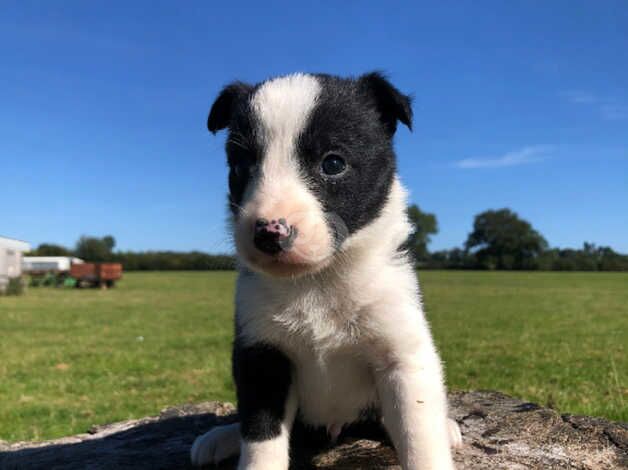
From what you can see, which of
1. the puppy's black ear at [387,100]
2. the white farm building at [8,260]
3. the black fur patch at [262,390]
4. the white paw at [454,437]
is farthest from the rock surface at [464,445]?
the white farm building at [8,260]

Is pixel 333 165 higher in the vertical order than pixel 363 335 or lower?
higher

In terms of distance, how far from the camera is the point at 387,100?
3145 mm

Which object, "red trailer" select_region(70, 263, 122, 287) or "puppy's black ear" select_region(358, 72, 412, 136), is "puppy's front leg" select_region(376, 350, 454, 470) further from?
"red trailer" select_region(70, 263, 122, 287)

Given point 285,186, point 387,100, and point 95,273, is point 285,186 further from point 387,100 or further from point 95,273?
point 95,273

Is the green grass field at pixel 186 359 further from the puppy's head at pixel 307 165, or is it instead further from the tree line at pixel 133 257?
the tree line at pixel 133 257

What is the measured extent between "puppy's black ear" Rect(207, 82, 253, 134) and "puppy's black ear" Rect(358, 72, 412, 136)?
2.24 feet

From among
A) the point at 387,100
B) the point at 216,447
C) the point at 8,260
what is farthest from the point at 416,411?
the point at 8,260

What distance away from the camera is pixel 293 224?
246 centimetres

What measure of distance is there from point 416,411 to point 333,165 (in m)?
1.24

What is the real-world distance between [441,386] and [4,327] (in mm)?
16728

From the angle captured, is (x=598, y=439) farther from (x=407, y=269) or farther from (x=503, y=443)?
(x=407, y=269)

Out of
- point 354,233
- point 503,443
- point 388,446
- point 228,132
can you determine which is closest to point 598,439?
point 503,443

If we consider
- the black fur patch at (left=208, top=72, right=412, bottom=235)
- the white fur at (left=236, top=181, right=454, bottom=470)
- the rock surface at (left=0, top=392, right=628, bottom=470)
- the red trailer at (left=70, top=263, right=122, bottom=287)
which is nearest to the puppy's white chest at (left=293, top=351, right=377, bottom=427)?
the white fur at (left=236, top=181, right=454, bottom=470)

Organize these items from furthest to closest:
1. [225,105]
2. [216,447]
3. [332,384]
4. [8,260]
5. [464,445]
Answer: [8,260] < [464,445] < [216,447] < [225,105] < [332,384]
